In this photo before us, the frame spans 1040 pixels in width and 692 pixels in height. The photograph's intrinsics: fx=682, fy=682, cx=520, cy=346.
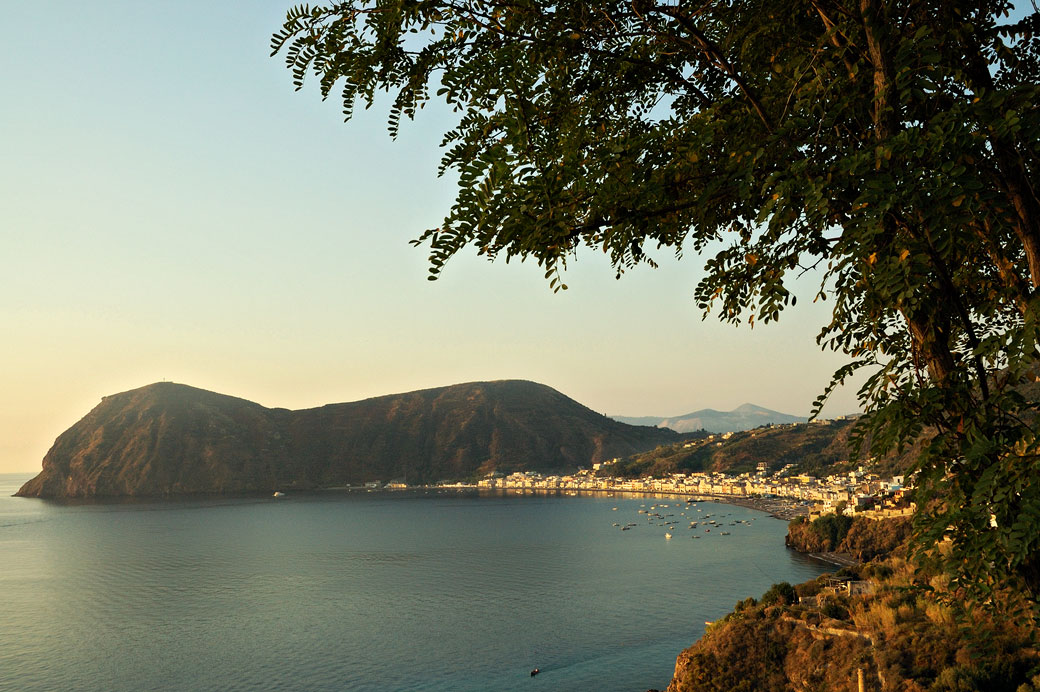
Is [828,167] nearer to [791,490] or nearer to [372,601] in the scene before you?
[372,601]

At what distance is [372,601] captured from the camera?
219 ft

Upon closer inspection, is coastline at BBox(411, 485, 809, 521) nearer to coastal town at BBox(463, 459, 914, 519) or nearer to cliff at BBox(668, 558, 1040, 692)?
coastal town at BBox(463, 459, 914, 519)

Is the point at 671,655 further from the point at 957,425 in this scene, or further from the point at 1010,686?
the point at 957,425

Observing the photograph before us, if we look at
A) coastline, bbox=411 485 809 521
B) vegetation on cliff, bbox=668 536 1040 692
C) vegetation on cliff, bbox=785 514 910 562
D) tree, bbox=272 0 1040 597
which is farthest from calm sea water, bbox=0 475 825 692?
tree, bbox=272 0 1040 597

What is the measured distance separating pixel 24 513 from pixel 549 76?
222283 millimetres

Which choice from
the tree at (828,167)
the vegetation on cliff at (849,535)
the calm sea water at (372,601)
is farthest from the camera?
the vegetation on cliff at (849,535)

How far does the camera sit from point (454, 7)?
15.1 feet

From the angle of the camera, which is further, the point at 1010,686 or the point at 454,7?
the point at 1010,686

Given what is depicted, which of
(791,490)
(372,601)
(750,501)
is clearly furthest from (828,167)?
(750,501)

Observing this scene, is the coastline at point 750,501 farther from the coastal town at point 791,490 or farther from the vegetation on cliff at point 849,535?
the vegetation on cliff at point 849,535

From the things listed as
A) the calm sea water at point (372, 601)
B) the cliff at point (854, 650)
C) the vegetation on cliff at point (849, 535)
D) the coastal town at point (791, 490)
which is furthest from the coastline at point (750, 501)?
the cliff at point (854, 650)

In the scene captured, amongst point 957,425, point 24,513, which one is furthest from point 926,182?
point 24,513

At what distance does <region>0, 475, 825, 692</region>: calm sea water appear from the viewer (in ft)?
147

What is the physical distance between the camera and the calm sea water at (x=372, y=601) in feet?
147
